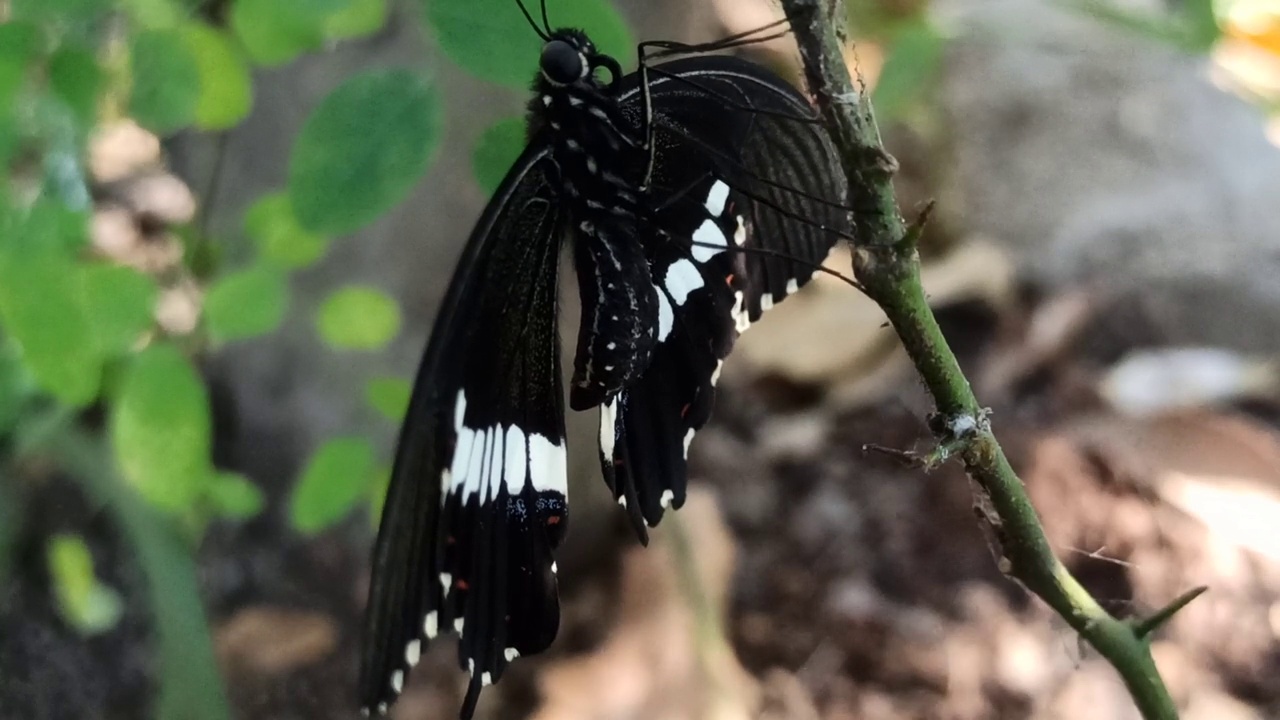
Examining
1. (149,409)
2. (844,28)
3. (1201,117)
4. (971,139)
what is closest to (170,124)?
(149,409)

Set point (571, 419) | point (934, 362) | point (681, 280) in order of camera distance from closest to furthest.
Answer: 1. point (934, 362)
2. point (681, 280)
3. point (571, 419)

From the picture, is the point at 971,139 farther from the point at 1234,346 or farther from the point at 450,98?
the point at 450,98

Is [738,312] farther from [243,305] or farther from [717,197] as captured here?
[243,305]

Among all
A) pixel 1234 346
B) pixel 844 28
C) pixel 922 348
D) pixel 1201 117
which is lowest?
pixel 922 348

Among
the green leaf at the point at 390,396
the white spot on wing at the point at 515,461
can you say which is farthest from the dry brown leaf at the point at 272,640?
A: the white spot on wing at the point at 515,461

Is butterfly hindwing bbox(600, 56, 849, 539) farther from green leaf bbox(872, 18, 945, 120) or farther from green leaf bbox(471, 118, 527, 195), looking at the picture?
green leaf bbox(872, 18, 945, 120)

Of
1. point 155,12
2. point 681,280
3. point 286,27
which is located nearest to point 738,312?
point 681,280

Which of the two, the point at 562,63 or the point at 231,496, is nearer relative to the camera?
the point at 562,63
